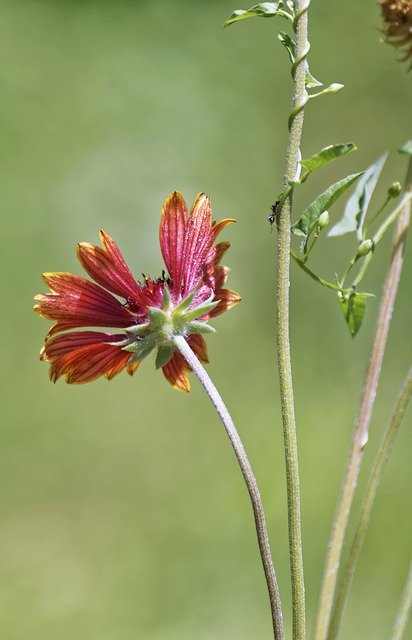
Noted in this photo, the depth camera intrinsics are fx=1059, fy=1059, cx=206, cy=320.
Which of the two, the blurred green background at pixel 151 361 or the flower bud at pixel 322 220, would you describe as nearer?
the flower bud at pixel 322 220

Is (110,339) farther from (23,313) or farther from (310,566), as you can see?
(23,313)

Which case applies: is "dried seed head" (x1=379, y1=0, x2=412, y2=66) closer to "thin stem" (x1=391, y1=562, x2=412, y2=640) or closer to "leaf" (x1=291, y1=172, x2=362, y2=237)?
"leaf" (x1=291, y1=172, x2=362, y2=237)

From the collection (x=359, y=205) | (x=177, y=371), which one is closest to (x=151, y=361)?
(x=177, y=371)

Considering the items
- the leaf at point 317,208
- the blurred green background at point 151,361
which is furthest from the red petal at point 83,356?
the blurred green background at point 151,361

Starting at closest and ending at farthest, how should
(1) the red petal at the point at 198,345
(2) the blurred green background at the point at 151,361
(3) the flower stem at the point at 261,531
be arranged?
(3) the flower stem at the point at 261,531 < (1) the red petal at the point at 198,345 < (2) the blurred green background at the point at 151,361

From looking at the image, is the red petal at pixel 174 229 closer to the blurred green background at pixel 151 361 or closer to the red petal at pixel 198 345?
the red petal at pixel 198 345

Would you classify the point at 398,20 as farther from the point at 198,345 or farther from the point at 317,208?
the point at 198,345

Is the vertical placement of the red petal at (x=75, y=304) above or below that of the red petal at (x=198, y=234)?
below
